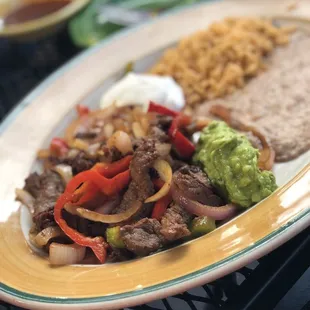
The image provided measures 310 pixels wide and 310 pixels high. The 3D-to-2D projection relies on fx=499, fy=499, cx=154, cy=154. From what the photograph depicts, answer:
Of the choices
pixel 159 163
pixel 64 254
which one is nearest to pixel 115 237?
pixel 64 254

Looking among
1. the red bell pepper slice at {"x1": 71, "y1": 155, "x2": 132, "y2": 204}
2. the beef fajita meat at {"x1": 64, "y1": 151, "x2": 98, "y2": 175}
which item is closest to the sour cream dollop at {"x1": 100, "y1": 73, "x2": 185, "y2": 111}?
the beef fajita meat at {"x1": 64, "y1": 151, "x2": 98, "y2": 175}

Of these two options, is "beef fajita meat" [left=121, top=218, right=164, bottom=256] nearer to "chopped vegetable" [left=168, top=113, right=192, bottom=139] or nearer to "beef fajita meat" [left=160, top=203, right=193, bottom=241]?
"beef fajita meat" [left=160, top=203, right=193, bottom=241]

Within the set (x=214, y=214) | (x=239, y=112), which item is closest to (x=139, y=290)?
(x=214, y=214)

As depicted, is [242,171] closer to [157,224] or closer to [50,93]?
[157,224]

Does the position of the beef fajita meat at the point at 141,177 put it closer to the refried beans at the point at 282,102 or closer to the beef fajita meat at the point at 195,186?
the beef fajita meat at the point at 195,186

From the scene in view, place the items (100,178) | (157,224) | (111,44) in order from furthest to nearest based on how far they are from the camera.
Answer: (111,44), (100,178), (157,224)

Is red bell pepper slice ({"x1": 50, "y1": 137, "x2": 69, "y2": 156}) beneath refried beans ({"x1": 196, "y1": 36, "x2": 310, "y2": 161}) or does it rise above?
above
